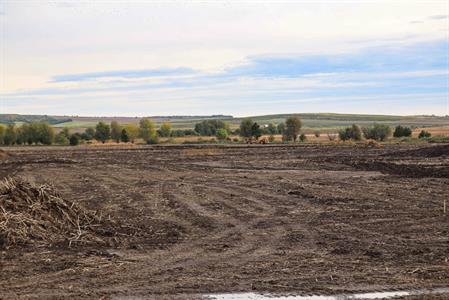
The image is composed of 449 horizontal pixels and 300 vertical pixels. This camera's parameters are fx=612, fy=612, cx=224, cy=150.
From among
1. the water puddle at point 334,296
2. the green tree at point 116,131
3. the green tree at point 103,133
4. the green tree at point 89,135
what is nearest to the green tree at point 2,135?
the green tree at point 103,133

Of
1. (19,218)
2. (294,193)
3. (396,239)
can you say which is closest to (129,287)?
(19,218)

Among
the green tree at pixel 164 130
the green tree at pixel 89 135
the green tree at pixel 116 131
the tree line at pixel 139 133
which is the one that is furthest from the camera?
the green tree at pixel 164 130

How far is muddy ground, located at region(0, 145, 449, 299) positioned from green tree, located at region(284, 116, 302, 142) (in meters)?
72.8

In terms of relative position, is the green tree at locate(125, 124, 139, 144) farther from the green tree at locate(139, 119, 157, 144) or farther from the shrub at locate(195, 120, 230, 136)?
the shrub at locate(195, 120, 230, 136)

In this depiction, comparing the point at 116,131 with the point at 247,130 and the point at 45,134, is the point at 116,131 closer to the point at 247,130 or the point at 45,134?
the point at 45,134

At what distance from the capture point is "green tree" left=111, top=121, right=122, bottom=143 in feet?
338

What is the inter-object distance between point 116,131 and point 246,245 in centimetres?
9319

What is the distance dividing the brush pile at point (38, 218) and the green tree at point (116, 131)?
89.2 metres

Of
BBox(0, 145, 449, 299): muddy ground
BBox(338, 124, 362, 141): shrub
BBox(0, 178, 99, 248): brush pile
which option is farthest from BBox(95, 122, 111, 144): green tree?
BBox(0, 178, 99, 248): brush pile

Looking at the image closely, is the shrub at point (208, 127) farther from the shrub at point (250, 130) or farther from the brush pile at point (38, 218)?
the brush pile at point (38, 218)

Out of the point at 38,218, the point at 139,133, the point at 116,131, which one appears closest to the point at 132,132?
the point at 139,133

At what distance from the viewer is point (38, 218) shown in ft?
42.8

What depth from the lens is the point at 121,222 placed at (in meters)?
15.0

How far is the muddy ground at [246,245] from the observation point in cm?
909
